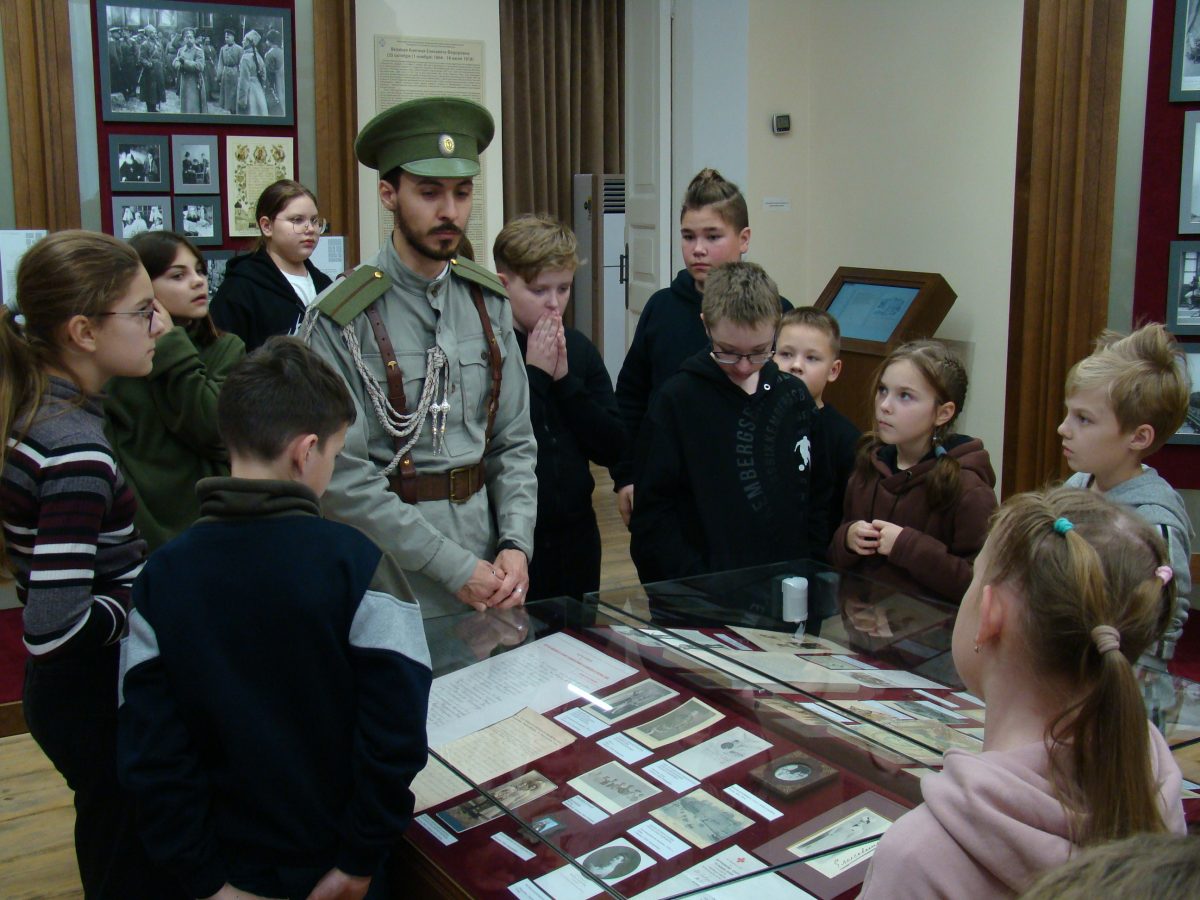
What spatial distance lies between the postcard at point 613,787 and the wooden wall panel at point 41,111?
392 cm

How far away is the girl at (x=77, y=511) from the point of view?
185cm

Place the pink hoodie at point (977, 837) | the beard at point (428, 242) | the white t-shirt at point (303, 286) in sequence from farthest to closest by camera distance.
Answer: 1. the white t-shirt at point (303, 286)
2. the beard at point (428, 242)
3. the pink hoodie at point (977, 837)

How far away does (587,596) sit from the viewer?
234 cm

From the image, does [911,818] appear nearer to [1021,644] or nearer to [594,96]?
[1021,644]

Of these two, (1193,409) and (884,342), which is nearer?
(1193,409)

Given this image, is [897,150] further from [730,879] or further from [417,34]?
[730,879]

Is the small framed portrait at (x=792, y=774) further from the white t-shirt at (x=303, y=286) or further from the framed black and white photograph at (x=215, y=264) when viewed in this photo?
the framed black and white photograph at (x=215, y=264)

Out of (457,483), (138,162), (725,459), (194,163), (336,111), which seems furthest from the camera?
(336,111)

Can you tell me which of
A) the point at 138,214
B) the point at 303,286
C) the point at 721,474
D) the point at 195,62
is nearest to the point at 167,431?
the point at 721,474

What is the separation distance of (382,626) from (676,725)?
19.9 inches

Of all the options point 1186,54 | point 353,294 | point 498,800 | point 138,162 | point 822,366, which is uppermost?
point 1186,54

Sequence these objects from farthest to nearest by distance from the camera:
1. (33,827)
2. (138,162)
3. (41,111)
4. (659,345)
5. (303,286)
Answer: (138,162)
(41,111)
(303,286)
(659,345)
(33,827)

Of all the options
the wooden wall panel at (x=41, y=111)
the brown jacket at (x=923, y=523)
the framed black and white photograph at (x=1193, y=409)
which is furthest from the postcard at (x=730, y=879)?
the wooden wall panel at (x=41, y=111)

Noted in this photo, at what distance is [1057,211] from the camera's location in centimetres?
441
